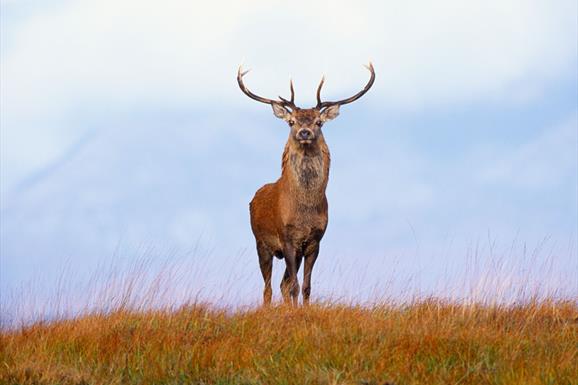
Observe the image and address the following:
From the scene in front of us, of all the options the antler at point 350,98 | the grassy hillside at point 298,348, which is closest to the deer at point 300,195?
the antler at point 350,98

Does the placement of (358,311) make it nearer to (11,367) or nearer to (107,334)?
(107,334)

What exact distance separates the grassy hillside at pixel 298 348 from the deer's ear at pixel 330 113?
335 cm

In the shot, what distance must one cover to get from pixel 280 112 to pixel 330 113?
659mm

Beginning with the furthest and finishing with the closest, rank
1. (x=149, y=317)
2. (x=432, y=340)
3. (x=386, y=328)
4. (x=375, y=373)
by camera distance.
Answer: (x=149, y=317) < (x=386, y=328) < (x=432, y=340) < (x=375, y=373)

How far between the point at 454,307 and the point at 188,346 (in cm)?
340

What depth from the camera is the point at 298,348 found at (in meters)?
7.84

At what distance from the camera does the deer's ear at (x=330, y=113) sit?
1250 centimetres

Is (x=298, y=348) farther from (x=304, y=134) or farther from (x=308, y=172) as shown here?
(x=308, y=172)

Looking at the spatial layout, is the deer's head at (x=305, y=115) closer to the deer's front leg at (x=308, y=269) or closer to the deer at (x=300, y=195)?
the deer at (x=300, y=195)

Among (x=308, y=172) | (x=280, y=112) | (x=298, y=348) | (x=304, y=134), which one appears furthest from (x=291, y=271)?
(x=298, y=348)

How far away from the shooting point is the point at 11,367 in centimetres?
792

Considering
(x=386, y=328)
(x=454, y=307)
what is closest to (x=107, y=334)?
(x=386, y=328)

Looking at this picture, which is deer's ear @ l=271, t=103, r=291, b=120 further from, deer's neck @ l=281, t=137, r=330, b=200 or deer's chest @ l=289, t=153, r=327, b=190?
deer's chest @ l=289, t=153, r=327, b=190

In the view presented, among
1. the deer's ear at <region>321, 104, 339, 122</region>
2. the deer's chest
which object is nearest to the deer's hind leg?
the deer's chest
